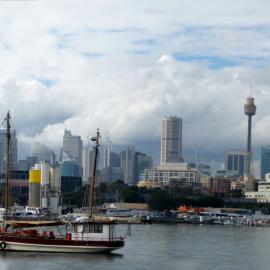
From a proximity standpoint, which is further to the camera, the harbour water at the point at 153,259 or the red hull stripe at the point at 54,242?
the red hull stripe at the point at 54,242

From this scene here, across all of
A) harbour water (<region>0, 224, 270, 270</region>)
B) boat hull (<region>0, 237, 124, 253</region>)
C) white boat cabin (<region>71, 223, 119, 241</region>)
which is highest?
white boat cabin (<region>71, 223, 119, 241</region>)

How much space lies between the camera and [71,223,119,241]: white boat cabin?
179ft

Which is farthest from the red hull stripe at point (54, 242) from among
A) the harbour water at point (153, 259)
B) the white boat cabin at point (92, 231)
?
the harbour water at point (153, 259)

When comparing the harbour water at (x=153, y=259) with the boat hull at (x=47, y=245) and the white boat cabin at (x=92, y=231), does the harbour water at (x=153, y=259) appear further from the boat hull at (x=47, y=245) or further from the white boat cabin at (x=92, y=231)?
the white boat cabin at (x=92, y=231)

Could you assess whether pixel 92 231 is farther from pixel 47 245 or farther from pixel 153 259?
pixel 153 259

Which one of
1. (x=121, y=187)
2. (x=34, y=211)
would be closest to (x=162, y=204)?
(x=121, y=187)

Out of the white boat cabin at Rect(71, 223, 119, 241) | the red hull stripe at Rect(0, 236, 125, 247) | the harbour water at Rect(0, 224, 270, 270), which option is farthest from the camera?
the white boat cabin at Rect(71, 223, 119, 241)

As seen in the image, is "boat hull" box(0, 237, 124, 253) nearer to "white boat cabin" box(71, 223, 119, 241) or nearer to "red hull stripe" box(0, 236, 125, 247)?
"red hull stripe" box(0, 236, 125, 247)

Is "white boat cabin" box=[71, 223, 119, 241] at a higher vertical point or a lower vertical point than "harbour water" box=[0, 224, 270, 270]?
higher

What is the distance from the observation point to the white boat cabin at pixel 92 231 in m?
54.7

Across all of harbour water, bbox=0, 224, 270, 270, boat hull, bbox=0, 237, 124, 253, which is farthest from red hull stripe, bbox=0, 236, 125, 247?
harbour water, bbox=0, 224, 270, 270

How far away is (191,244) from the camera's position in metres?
71.2

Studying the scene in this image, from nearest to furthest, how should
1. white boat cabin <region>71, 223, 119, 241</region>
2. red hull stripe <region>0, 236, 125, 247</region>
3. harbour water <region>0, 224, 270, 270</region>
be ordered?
1. harbour water <region>0, 224, 270, 270</region>
2. red hull stripe <region>0, 236, 125, 247</region>
3. white boat cabin <region>71, 223, 119, 241</region>

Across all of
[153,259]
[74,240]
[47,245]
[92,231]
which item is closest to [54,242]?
[47,245]
